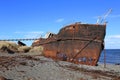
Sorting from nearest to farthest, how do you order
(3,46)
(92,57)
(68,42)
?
(92,57) → (68,42) → (3,46)

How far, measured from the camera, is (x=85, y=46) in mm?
23219

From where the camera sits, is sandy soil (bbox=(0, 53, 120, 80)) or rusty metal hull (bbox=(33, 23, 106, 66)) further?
rusty metal hull (bbox=(33, 23, 106, 66))

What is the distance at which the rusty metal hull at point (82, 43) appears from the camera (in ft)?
75.5

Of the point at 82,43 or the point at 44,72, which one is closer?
the point at 44,72

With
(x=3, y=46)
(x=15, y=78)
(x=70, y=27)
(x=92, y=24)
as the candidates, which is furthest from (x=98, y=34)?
(x=3, y=46)

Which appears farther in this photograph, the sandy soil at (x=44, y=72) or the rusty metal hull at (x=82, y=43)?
the rusty metal hull at (x=82, y=43)

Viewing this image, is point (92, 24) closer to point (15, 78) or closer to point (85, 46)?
point (85, 46)

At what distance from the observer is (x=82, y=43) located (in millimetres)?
23453

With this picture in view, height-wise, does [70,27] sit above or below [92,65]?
above

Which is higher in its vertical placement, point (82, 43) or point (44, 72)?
point (82, 43)

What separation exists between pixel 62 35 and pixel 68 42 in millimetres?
1101

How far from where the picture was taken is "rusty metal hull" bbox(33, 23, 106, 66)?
23.0 meters

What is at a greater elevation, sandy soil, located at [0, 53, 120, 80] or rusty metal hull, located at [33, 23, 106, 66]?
rusty metal hull, located at [33, 23, 106, 66]

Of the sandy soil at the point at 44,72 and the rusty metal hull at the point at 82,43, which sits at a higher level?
the rusty metal hull at the point at 82,43
